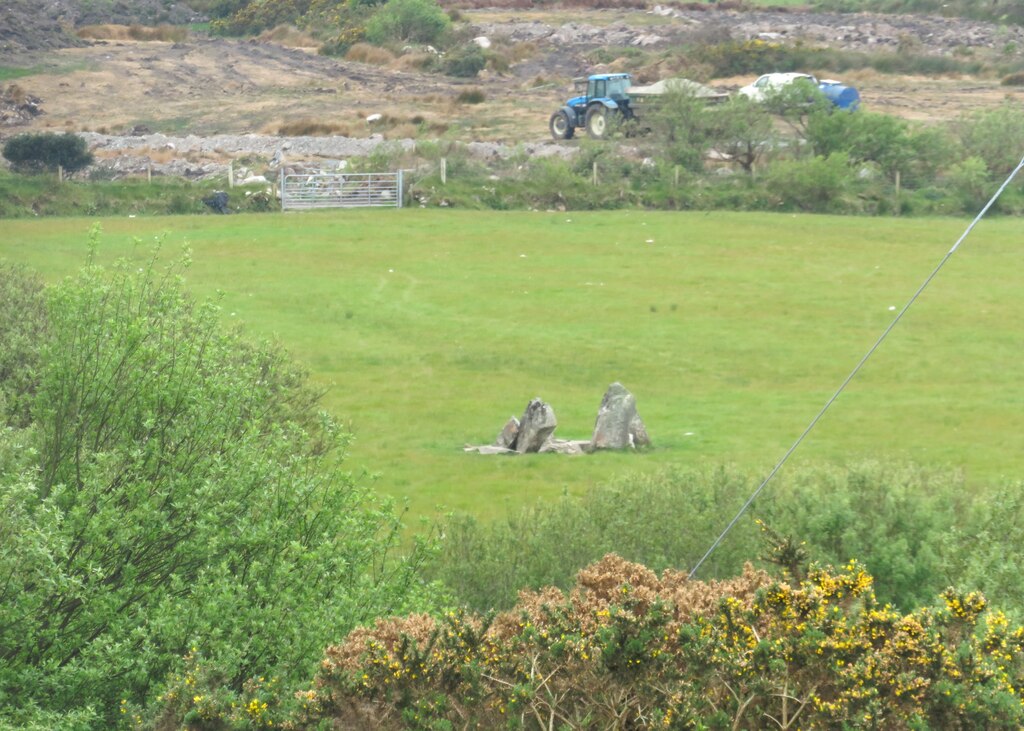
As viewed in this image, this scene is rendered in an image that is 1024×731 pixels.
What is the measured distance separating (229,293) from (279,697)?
90.2 feet

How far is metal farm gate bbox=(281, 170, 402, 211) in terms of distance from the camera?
174 feet

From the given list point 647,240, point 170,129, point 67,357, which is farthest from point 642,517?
point 170,129

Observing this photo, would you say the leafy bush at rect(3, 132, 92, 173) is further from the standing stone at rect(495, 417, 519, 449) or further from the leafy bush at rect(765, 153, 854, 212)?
the standing stone at rect(495, 417, 519, 449)

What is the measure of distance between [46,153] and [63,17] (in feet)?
165

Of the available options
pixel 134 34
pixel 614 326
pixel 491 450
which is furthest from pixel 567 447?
pixel 134 34

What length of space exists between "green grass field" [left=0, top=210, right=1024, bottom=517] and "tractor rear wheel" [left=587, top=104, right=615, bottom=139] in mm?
13911

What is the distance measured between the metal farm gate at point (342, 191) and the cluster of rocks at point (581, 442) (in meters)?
30.6

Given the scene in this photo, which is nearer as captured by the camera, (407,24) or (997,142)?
(997,142)

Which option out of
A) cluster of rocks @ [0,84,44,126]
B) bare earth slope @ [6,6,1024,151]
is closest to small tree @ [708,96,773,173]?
bare earth slope @ [6,6,1024,151]

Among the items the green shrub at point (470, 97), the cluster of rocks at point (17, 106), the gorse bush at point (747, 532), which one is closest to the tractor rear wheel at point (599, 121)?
the green shrub at point (470, 97)

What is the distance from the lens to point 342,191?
176ft

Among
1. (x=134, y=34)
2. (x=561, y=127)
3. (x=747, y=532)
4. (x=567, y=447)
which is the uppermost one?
(x=134, y=34)

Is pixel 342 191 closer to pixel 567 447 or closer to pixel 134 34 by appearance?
pixel 567 447

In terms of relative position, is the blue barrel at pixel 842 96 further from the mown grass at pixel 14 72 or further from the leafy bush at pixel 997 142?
the mown grass at pixel 14 72
